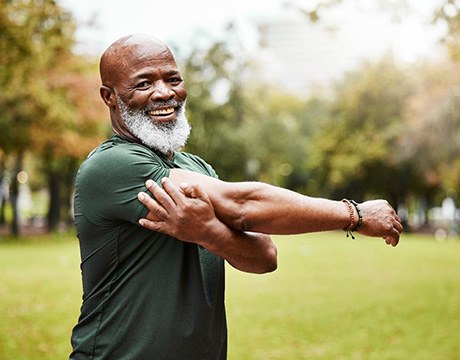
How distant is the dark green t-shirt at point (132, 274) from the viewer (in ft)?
7.68

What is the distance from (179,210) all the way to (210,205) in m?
0.10

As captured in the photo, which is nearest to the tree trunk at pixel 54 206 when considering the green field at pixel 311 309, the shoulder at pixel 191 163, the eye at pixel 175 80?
the green field at pixel 311 309

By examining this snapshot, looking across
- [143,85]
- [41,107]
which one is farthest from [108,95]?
[41,107]

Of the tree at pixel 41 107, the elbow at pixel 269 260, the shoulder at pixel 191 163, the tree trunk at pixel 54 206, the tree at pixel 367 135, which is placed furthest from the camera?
the tree at pixel 367 135

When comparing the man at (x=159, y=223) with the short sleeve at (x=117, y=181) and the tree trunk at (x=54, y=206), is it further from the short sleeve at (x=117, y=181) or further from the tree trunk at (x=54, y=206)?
the tree trunk at (x=54, y=206)

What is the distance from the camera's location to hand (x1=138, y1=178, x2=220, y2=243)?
225 cm

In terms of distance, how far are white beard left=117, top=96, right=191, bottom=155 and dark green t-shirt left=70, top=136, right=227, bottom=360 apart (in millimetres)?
63

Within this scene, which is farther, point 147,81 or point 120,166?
point 147,81

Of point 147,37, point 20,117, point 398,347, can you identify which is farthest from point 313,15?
point 20,117

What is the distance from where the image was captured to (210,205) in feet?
7.48

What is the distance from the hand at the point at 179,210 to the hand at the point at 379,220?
61 cm

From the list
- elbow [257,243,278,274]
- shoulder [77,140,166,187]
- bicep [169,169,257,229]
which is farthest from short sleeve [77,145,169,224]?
elbow [257,243,278,274]

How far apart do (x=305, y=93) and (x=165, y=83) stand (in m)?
67.8

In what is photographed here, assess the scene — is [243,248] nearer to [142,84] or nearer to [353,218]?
[353,218]
